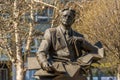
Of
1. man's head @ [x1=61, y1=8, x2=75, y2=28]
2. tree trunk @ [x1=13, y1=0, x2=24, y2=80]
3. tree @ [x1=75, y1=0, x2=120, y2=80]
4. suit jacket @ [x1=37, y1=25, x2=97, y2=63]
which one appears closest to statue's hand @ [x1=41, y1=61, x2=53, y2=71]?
suit jacket @ [x1=37, y1=25, x2=97, y2=63]

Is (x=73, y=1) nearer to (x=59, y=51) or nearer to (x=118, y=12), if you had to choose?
(x=118, y=12)

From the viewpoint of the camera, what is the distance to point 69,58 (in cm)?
816

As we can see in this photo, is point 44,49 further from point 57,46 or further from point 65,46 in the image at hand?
point 65,46

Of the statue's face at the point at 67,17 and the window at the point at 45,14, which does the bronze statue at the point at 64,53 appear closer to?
the statue's face at the point at 67,17

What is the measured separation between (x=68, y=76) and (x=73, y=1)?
18.4 m

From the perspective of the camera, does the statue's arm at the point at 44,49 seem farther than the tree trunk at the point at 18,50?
No

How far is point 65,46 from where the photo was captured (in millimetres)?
8180

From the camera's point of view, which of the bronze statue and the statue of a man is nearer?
the bronze statue

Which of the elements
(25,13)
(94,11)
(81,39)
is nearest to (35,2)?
(25,13)

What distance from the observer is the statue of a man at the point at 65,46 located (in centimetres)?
800

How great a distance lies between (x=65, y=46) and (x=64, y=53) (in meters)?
0.13

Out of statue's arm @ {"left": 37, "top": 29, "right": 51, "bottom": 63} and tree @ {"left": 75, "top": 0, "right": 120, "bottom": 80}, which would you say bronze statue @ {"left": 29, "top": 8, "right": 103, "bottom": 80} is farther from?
tree @ {"left": 75, "top": 0, "right": 120, "bottom": 80}

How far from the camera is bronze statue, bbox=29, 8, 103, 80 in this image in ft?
25.6

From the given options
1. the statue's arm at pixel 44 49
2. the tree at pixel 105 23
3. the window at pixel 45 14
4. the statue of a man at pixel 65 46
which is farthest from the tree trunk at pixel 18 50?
the statue's arm at pixel 44 49
